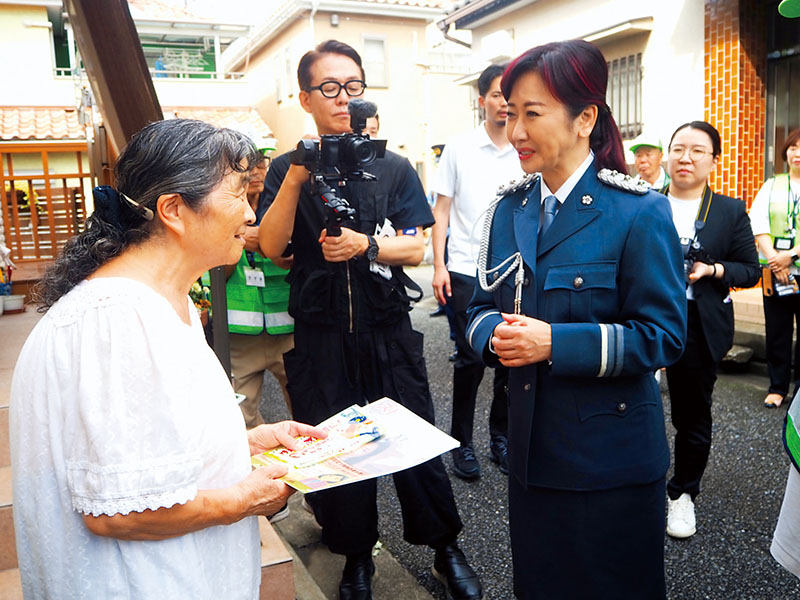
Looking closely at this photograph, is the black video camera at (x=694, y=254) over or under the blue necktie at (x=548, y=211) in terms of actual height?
under

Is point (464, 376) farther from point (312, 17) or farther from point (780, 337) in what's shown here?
point (312, 17)

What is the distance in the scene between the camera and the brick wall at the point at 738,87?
769 cm

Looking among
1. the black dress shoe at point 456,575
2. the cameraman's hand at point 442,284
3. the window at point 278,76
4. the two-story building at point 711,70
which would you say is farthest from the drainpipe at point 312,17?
the black dress shoe at point 456,575

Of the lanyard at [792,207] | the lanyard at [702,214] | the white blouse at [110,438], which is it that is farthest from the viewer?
the lanyard at [792,207]

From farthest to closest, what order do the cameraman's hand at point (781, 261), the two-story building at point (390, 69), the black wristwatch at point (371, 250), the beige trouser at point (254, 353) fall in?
the two-story building at point (390, 69) < the cameraman's hand at point (781, 261) < the beige trouser at point (254, 353) < the black wristwatch at point (371, 250)

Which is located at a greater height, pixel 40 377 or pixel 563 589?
pixel 40 377

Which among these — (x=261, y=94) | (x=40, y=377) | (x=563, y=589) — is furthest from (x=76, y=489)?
(x=261, y=94)

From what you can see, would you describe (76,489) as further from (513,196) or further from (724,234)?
(724,234)

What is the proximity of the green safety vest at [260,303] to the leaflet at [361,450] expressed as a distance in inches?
67.0

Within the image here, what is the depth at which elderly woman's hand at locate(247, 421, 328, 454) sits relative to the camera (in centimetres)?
191

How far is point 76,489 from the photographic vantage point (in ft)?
4.46

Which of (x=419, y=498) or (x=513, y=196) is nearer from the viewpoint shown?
→ (x=513, y=196)

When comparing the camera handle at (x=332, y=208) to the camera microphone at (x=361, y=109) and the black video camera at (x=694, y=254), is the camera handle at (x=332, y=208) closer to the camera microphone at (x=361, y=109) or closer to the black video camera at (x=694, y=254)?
the camera microphone at (x=361, y=109)

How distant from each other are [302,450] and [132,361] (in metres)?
0.62
